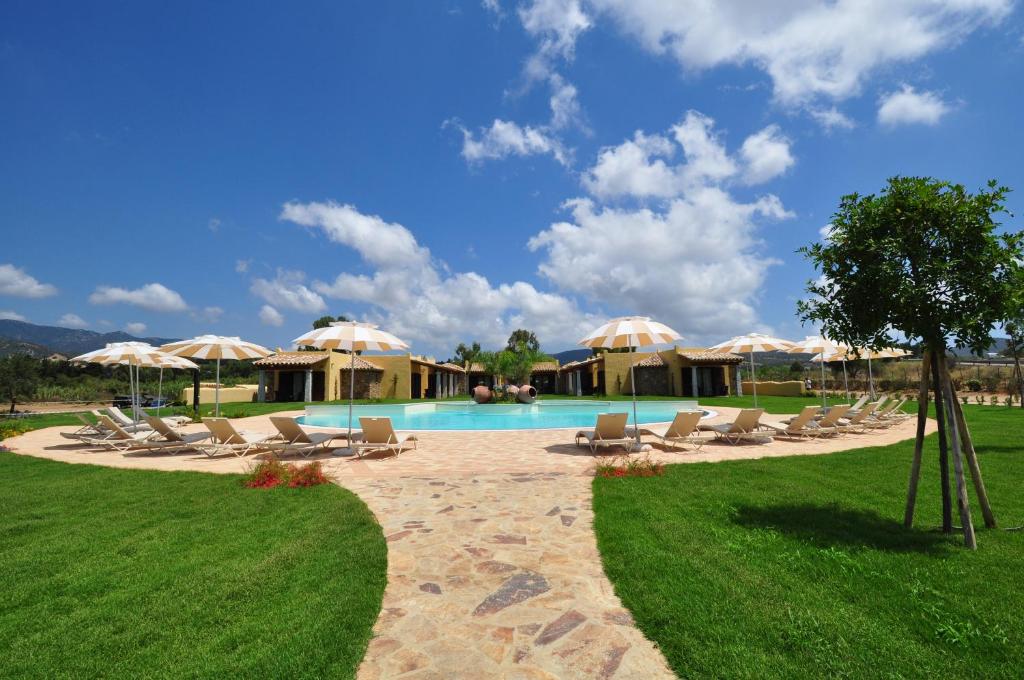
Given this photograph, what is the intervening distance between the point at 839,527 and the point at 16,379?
139 feet

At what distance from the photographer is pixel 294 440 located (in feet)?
31.5

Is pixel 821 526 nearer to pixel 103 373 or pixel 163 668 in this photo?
pixel 163 668

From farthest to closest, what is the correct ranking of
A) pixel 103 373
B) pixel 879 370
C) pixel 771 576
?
pixel 103 373 → pixel 879 370 → pixel 771 576

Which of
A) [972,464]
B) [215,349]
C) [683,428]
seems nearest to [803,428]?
[683,428]

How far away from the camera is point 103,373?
169ft

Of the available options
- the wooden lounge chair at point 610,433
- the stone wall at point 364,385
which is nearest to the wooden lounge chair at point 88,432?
the wooden lounge chair at point 610,433

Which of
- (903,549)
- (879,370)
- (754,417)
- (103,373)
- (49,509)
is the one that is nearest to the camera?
(903,549)

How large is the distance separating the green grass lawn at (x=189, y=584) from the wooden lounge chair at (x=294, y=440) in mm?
3116

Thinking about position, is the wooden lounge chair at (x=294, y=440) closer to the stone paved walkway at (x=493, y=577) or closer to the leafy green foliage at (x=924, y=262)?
the stone paved walkway at (x=493, y=577)

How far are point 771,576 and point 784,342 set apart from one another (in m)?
10.7

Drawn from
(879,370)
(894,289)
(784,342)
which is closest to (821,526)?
(894,289)

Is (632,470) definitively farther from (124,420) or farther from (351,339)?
(124,420)

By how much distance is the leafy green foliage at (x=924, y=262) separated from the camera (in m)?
4.05

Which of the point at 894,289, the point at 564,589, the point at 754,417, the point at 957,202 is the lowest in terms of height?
the point at 564,589
